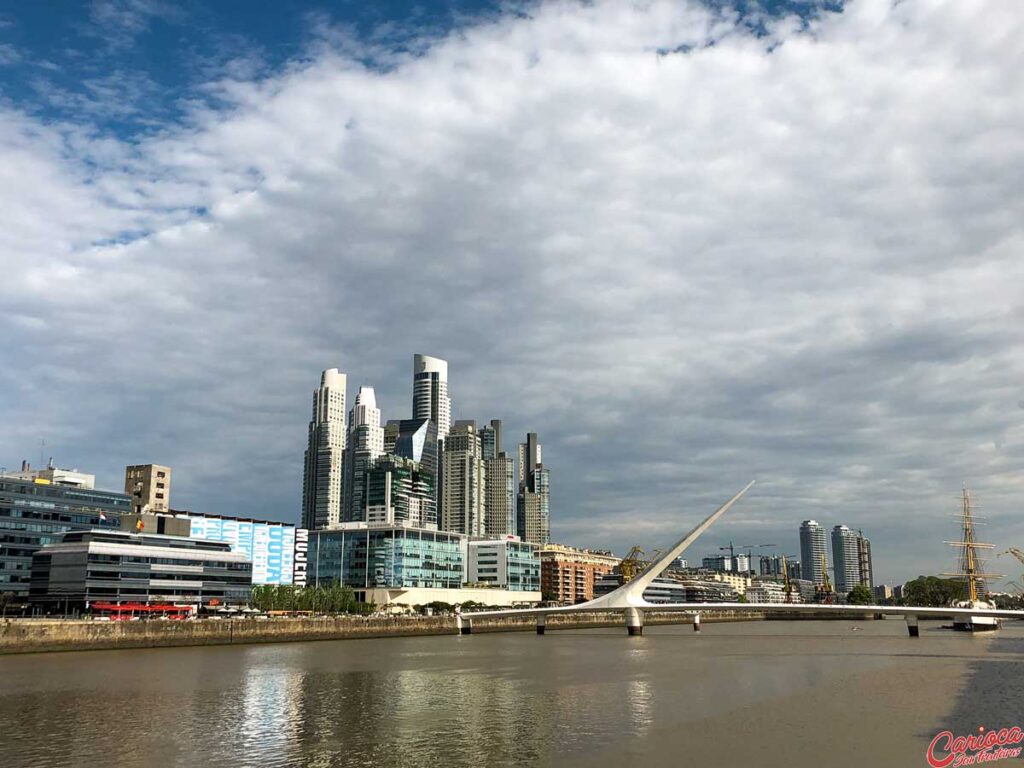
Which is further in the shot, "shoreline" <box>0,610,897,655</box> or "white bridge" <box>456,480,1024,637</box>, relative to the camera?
"white bridge" <box>456,480,1024,637</box>

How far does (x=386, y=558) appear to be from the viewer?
5541 inches

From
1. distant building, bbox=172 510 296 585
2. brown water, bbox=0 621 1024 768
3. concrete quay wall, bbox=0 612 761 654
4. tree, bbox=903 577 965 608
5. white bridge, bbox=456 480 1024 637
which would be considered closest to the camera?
brown water, bbox=0 621 1024 768

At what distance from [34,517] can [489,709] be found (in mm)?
86507

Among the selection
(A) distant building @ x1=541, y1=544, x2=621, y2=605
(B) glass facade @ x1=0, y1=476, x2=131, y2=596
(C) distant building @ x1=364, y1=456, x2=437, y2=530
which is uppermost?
(C) distant building @ x1=364, y1=456, x2=437, y2=530

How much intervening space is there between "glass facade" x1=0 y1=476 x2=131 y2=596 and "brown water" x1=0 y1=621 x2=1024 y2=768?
Result: 47.1 m

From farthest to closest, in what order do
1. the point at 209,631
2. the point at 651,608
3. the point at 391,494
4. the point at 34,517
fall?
the point at 391,494, the point at 34,517, the point at 651,608, the point at 209,631

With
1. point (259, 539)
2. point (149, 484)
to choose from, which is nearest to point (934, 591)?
point (259, 539)

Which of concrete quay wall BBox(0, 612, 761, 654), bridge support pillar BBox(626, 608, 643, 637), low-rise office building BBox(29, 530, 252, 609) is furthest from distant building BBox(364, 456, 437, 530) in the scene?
bridge support pillar BBox(626, 608, 643, 637)

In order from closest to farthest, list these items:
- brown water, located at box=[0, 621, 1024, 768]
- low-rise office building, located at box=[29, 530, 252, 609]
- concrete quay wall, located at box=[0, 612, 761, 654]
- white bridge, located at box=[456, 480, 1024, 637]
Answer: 1. brown water, located at box=[0, 621, 1024, 768]
2. concrete quay wall, located at box=[0, 612, 761, 654]
3. white bridge, located at box=[456, 480, 1024, 637]
4. low-rise office building, located at box=[29, 530, 252, 609]

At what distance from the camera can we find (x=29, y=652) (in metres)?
56.0

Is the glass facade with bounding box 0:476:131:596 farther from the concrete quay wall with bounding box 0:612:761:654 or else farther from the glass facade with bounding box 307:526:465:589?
the glass facade with bounding box 307:526:465:589

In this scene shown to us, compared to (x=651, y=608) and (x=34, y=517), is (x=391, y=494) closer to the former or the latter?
(x=34, y=517)

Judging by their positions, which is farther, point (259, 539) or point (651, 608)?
point (259, 539)

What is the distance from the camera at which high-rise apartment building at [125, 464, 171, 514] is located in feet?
448
